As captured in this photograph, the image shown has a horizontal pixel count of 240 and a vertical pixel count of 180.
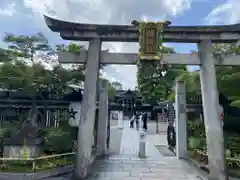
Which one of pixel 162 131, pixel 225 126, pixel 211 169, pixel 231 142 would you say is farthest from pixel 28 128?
pixel 162 131

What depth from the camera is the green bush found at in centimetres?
1121

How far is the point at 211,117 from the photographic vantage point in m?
9.53

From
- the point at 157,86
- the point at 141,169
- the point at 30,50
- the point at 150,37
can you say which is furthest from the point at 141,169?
the point at 157,86

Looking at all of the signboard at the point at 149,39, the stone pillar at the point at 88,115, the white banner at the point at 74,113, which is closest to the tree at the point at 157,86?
the white banner at the point at 74,113

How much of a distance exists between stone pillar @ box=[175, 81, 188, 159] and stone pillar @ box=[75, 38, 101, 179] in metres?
5.84

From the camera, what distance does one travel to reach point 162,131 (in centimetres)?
2877

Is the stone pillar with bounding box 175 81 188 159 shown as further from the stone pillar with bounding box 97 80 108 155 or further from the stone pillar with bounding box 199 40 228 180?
the stone pillar with bounding box 97 80 108 155

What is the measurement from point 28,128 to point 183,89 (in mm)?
8587

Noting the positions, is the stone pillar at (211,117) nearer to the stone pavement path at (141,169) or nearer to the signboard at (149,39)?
the stone pavement path at (141,169)

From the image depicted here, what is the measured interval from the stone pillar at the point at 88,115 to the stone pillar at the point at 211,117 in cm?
454

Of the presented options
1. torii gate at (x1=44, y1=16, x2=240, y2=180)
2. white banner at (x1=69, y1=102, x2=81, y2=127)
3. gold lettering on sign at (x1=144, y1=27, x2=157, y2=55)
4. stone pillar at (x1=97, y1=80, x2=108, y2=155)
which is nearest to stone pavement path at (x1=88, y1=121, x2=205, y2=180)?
stone pillar at (x1=97, y1=80, x2=108, y2=155)

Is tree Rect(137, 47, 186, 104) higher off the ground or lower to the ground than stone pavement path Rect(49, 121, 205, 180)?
higher

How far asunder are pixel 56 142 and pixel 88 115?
8.76 ft

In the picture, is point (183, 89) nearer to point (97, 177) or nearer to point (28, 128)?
point (97, 177)
